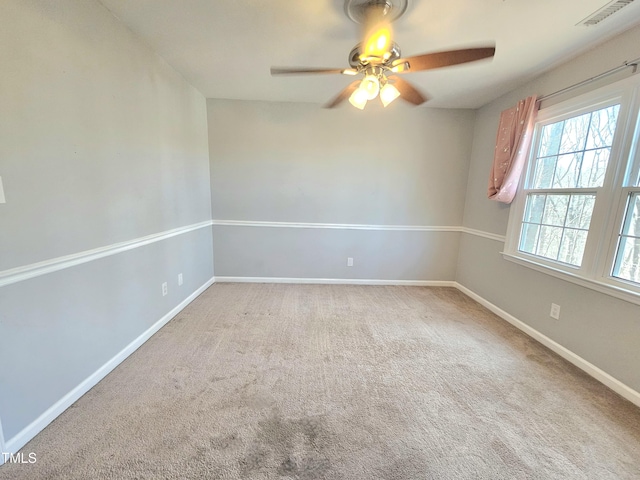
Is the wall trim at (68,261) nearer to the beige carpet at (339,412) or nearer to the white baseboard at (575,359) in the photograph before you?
the beige carpet at (339,412)

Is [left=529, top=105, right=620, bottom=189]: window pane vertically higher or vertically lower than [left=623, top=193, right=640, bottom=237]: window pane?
higher

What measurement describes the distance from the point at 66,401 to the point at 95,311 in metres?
0.50

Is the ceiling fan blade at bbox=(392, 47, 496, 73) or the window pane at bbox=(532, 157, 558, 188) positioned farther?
the window pane at bbox=(532, 157, 558, 188)

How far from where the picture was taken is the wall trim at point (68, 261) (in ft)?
3.87

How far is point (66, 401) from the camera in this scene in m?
1.46

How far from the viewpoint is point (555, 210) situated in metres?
2.30

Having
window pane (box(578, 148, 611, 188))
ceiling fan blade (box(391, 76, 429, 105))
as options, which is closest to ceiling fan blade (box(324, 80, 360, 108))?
ceiling fan blade (box(391, 76, 429, 105))

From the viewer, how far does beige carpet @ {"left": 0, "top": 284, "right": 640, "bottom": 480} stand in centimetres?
119

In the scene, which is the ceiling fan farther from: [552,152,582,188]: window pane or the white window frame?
[552,152,582,188]: window pane

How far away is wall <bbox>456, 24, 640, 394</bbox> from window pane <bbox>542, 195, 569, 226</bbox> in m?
0.42

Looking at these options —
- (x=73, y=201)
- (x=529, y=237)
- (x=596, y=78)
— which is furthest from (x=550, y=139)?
(x=73, y=201)

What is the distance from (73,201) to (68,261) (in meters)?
A: 0.35

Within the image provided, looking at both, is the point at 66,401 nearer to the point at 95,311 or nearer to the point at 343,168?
the point at 95,311

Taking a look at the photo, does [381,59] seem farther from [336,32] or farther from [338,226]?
[338,226]
